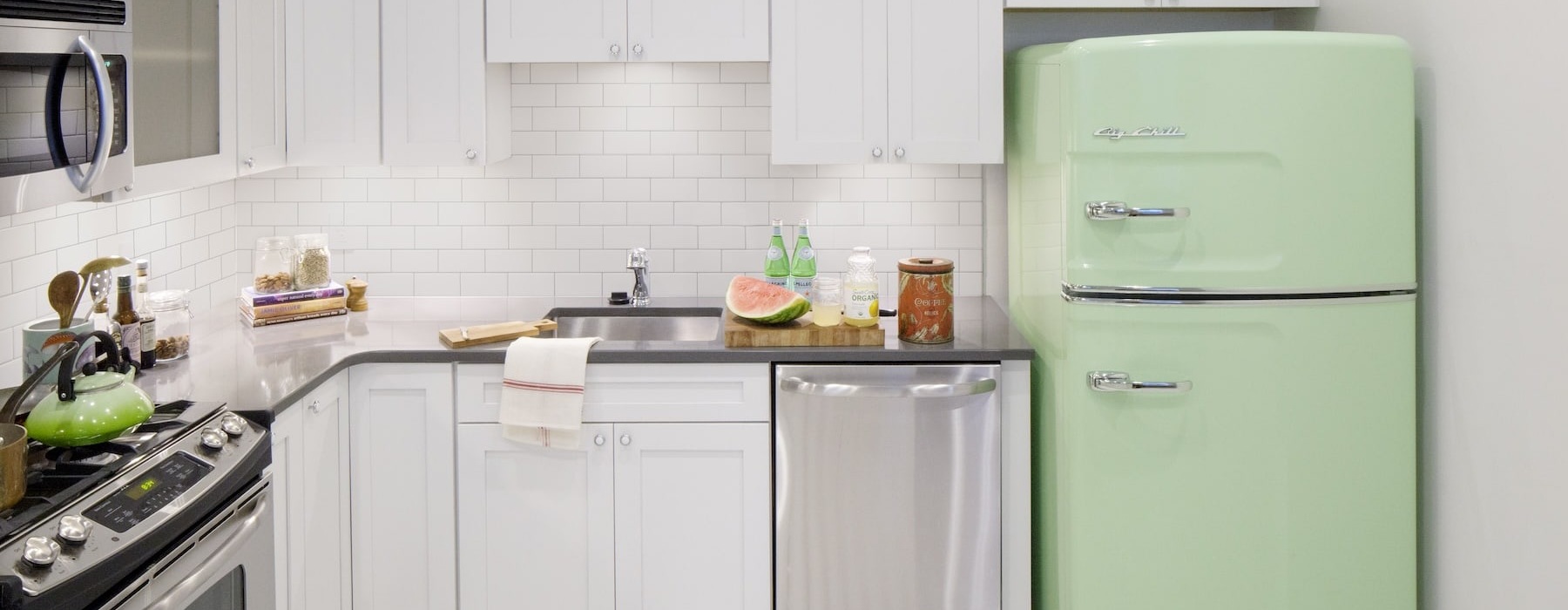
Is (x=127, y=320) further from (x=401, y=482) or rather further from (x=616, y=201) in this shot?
(x=616, y=201)

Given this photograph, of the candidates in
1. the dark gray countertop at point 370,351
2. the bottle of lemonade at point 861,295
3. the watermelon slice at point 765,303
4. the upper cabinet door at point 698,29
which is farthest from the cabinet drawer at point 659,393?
the upper cabinet door at point 698,29

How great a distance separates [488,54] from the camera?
11.5ft

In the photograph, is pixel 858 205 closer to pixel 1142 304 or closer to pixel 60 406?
pixel 1142 304

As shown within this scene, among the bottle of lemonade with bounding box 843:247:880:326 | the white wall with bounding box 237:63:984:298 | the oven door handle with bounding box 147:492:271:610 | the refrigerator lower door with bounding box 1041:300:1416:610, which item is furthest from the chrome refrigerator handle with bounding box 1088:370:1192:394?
the oven door handle with bounding box 147:492:271:610

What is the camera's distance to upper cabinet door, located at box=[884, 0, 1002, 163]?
3.44 metres

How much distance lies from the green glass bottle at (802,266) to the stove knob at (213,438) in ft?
5.32

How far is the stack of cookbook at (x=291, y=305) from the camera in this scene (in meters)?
3.51

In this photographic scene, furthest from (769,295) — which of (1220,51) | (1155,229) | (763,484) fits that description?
(1220,51)

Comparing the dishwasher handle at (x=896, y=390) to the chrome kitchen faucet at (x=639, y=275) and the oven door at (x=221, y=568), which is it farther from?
the oven door at (x=221, y=568)

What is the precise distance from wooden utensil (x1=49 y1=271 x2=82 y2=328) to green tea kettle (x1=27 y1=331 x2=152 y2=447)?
39 cm

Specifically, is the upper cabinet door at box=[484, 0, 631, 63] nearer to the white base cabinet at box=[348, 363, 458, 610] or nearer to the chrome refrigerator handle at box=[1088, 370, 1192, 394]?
the white base cabinet at box=[348, 363, 458, 610]

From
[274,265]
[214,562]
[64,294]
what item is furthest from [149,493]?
[274,265]

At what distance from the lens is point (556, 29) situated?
3502mm

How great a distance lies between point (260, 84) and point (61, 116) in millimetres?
1161
